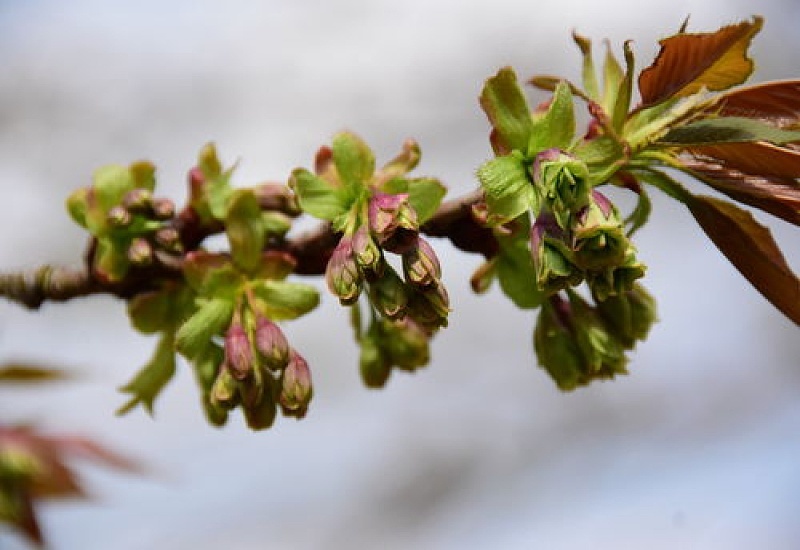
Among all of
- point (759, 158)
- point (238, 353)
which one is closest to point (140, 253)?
point (238, 353)

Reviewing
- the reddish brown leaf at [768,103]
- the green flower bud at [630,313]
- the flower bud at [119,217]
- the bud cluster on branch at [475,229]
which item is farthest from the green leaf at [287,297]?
the reddish brown leaf at [768,103]

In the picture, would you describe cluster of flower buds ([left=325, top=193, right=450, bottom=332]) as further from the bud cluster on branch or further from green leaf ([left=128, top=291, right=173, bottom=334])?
green leaf ([left=128, top=291, right=173, bottom=334])

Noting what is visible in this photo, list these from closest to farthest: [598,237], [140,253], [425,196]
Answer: [598,237]
[425,196]
[140,253]

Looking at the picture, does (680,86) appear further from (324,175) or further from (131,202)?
(131,202)

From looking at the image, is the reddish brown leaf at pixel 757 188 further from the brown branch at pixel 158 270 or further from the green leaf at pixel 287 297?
the green leaf at pixel 287 297

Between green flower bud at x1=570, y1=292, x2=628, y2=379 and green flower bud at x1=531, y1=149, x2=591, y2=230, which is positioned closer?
green flower bud at x1=531, y1=149, x2=591, y2=230

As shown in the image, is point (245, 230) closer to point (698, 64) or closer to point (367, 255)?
point (367, 255)

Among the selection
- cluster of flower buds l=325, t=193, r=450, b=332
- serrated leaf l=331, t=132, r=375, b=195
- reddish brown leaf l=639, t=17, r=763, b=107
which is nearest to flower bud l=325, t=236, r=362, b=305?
cluster of flower buds l=325, t=193, r=450, b=332
